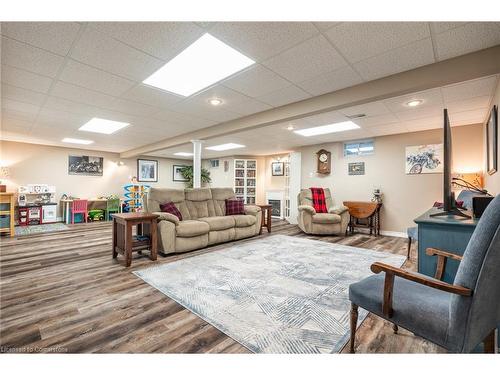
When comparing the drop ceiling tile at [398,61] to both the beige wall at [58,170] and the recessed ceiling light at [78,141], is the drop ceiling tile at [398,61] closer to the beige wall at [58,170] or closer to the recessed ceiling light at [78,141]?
the recessed ceiling light at [78,141]

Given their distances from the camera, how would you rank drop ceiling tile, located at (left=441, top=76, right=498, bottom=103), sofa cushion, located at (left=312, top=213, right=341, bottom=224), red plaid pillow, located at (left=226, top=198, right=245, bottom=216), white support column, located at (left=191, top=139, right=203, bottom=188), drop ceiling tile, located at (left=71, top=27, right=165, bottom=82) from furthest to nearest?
1. white support column, located at (left=191, top=139, right=203, bottom=188)
2. sofa cushion, located at (left=312, top=213, right=341, bottom=224)
3. red plaid pillow, located at (left=226, top=198, right=245, bottom=216)
4. drop ceiling tile, located at (left=441, top=76, right=498, bottom=103)
5. drop ceiling tile, located at (left=71, top=27, right=165, bottom=82)

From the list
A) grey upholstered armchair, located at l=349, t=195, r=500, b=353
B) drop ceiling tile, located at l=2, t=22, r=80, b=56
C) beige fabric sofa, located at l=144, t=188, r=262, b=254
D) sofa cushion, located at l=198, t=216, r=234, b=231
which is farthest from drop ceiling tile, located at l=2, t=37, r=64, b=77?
grey upholstered armchair, located at l=349, t=195, r=500, b=353

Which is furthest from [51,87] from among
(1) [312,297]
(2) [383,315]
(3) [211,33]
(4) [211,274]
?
(2) [383,315]

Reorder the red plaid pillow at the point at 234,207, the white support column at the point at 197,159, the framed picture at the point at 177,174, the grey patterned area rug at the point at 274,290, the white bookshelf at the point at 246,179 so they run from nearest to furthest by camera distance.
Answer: the grey patterned area rug at the point at 274,290 → the red plaid pillow at the point at 234,207 → the white support column at the point at 197,159 → the white bookshelf at the point at 246,179 → the framed picture at the point at 177,174

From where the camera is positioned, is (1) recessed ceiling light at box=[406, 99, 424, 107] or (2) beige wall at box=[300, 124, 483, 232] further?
(2) beige wall at box=[300, 124, 483, 232]

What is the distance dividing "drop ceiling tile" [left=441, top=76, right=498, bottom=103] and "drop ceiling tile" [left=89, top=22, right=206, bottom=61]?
289 cm

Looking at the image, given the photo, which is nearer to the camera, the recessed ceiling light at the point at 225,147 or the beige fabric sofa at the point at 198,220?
the beige fabric sofa at the point at 198,220

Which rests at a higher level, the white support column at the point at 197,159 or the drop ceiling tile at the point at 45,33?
the drop ceiling tile at the point at 45,33

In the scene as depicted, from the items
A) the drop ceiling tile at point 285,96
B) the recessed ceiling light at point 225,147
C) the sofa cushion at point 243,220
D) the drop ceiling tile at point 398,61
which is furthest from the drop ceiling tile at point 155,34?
the recessed ceiling light at point 225,147

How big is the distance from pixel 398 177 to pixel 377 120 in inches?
68.5

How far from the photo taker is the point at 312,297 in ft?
7.14

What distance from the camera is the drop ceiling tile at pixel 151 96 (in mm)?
2900

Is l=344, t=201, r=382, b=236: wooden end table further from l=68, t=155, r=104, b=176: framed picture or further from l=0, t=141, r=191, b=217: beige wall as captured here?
l=68, t=155, r=104, b=176: framed picture

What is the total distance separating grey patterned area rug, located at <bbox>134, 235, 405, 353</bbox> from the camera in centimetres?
161
